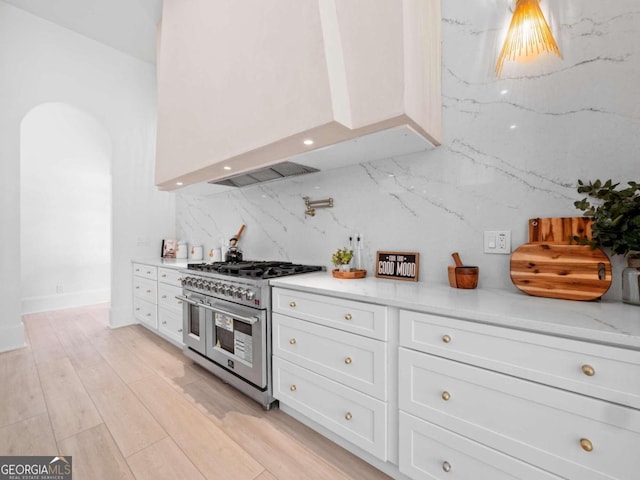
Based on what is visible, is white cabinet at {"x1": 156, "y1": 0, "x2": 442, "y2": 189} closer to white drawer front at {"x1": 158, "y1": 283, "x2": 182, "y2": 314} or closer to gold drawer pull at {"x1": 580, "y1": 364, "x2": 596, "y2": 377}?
gold drawer pull at {"x1": 580, "y1": 364, "x2": 596, "y2": 377}

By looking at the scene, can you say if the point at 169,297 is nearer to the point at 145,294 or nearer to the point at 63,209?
the point at 145,294

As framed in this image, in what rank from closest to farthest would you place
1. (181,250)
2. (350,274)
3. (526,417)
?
(526,417), (350,274), (181,250)

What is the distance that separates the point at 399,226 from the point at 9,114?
3.99m

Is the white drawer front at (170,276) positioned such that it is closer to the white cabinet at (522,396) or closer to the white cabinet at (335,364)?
the white cabinet at (335,364)

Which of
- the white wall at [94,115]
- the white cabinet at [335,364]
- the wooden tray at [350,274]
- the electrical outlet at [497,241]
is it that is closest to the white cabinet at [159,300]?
the white wall at [94,115]

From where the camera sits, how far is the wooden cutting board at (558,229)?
1.22 metres

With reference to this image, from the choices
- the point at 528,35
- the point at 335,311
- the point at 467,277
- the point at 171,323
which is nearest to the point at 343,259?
the point at 335,311

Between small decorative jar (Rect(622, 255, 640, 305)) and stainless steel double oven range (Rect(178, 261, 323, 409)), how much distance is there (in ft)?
5.43

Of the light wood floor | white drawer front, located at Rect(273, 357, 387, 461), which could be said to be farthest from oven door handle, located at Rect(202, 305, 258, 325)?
the light wood floor

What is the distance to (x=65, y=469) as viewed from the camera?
140cm

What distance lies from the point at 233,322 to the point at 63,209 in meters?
4.36

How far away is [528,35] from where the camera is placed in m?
1.36

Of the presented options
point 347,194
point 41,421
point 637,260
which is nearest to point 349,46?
point 347,194

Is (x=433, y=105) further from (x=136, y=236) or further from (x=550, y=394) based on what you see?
(x=136, y=236)
